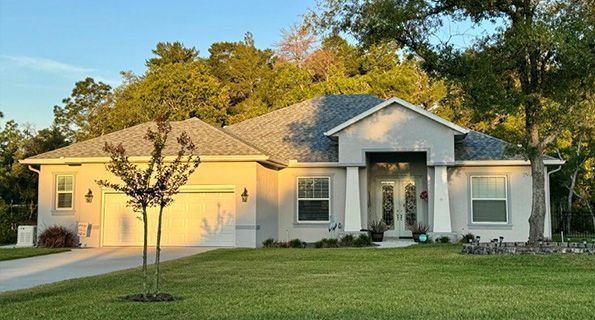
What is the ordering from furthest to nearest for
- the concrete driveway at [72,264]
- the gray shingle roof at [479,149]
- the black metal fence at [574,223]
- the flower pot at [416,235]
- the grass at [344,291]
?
the black metal fence at [574,223]
the gray shingle roof at [479,149]
the flower pot at [416,235]
the concrete driveway at [72,264]
the grass at [344,291]

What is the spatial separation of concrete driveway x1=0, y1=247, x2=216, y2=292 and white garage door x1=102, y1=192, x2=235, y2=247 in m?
0.68

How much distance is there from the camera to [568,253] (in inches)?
566

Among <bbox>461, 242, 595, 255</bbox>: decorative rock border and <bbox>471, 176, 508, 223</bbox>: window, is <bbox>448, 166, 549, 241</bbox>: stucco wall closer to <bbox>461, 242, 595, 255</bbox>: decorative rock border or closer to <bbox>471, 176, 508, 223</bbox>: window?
<bbox>471, 176, 508, 223</bbox>: window

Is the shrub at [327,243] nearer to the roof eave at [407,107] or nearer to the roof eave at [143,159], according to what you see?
the roof eave at [143,159]

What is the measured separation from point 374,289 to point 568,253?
24.6ft

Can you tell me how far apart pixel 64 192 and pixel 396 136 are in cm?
1231

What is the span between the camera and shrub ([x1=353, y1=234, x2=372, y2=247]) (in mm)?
19391

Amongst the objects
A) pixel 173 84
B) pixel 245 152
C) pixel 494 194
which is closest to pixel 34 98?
pixel 173 84

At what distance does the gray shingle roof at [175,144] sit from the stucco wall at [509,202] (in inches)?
290

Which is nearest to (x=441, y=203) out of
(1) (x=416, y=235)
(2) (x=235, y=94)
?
(1) (x=416, y=235)

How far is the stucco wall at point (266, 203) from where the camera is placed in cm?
1958

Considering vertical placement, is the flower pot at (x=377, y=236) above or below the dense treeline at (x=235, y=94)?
below

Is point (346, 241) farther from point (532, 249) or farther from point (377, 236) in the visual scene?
point (532, 249)

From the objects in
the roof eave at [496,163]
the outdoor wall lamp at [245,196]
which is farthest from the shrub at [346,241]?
the roof eave at [496,163]
